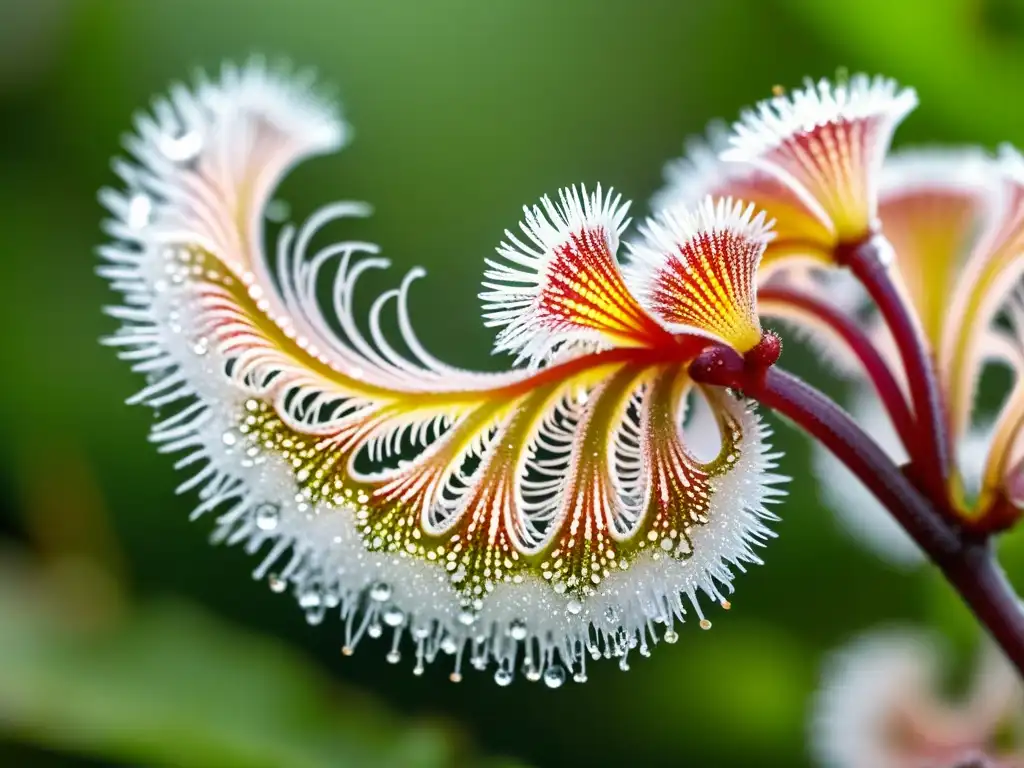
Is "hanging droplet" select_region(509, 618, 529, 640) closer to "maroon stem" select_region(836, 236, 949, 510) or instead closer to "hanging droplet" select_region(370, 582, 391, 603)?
"hanging droplet" select_region(370, 582, 391, 603)

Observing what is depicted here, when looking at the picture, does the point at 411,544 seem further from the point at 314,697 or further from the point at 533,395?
the point at 314,697

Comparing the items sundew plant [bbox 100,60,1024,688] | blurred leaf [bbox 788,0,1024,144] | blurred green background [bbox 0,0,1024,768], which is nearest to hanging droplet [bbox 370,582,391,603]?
sundew plant [bbox 100,60,1024,688]

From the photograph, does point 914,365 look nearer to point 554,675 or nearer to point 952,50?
point 554,675

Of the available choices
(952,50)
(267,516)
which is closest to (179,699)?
(267,516)

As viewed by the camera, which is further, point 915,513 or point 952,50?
point 952,50

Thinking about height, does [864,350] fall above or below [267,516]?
above

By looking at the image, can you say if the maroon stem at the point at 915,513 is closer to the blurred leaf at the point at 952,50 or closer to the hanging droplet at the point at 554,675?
the hanging droplet at the point at 554,675

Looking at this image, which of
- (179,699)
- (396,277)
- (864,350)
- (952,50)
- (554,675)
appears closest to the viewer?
(554,675)

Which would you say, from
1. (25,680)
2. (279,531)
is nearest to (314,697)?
(25,680)
